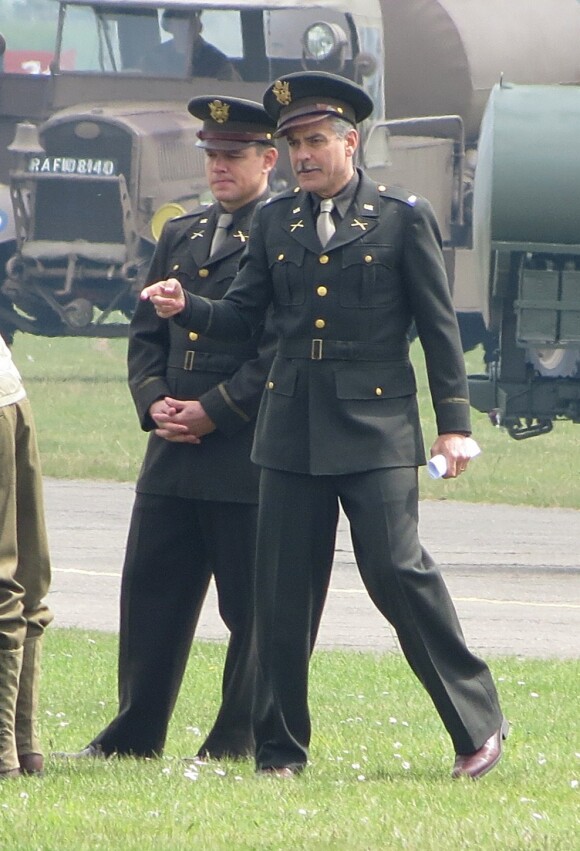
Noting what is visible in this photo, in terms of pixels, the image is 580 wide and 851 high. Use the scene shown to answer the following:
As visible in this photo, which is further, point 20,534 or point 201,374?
point 201,374

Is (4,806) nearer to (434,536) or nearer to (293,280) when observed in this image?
(293,280)

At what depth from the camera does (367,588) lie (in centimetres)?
544

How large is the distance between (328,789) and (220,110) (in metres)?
1.97

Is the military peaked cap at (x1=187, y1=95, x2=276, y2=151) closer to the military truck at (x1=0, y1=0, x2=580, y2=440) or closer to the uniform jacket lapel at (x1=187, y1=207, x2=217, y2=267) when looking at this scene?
the uniform jacket lapel at (x1=187, y1=207, x2=217, y2=267)

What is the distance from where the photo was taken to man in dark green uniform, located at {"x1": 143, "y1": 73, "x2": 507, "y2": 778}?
5.41 meters

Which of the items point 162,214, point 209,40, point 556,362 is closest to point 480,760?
point 556,362

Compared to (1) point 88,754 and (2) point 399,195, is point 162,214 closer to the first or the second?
(1) point 88,754

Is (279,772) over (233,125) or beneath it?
beneath

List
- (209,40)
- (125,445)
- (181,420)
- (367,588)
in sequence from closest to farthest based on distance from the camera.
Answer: (367,588) → (181,420) → (125,445) → (209,40)

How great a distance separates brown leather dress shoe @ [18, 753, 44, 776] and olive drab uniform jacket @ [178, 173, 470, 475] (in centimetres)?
102

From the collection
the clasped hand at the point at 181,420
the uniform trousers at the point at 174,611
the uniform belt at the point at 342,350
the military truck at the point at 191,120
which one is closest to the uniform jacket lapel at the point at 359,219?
the uniform belt at the point at 342,350

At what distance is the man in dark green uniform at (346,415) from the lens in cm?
541

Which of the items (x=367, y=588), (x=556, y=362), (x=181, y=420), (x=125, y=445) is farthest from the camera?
(x=125, y=445)

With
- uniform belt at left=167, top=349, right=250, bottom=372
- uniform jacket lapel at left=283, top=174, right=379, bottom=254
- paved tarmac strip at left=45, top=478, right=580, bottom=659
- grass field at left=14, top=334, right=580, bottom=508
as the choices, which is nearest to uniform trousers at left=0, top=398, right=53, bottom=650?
uniform belt at left=167, top=349, right=250, bottom=372
